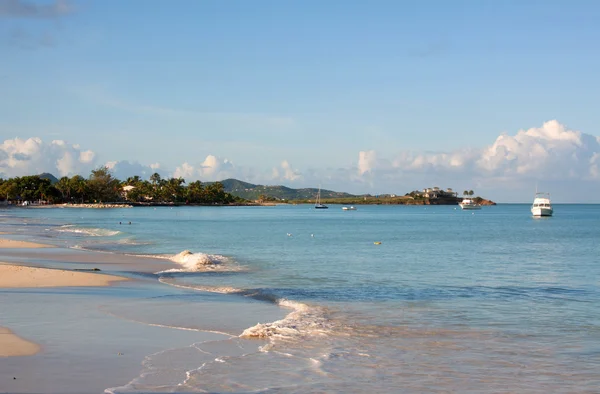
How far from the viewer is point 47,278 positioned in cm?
2333

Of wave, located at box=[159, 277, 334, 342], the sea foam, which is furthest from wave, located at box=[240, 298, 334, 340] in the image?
the sea foam

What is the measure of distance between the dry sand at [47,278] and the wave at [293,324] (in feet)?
20.9

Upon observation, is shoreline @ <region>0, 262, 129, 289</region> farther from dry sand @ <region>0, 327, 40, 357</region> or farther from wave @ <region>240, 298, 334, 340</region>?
wave @ <region>240, 298, 334, 340</region>

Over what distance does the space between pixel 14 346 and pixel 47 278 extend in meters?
12.1

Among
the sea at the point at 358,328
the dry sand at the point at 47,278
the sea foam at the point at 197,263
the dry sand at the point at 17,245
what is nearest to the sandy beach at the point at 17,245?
the dry sand at the point at 17,245

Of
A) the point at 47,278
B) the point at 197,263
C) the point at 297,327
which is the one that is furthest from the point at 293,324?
the point at 197,263

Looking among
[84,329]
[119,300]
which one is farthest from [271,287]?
[84,329]

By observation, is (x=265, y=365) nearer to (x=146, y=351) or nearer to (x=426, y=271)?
(x=146, y=351)

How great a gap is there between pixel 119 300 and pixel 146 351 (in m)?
7.16

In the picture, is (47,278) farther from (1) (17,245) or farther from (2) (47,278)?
(1) (17,245)

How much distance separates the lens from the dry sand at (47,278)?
2180 cm

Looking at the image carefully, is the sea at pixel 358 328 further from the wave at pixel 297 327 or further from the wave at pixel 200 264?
the wave at pixel 200 264

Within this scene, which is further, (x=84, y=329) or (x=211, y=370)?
(x=84, y=329)

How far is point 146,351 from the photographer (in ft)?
40.3
